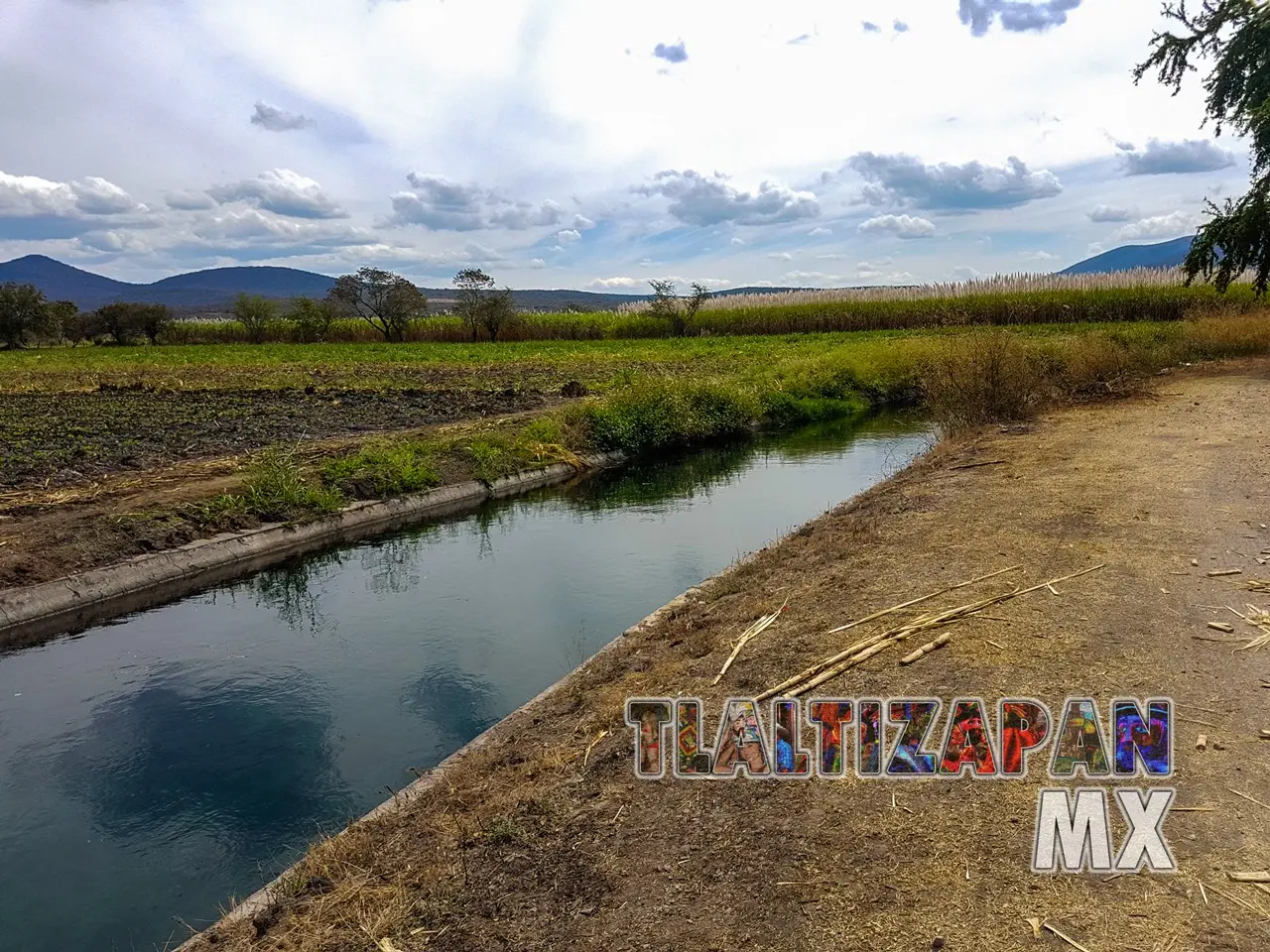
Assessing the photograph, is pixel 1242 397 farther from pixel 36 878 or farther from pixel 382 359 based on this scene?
pixel 382 359

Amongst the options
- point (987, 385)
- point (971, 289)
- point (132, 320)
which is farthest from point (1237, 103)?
point (132, 320)

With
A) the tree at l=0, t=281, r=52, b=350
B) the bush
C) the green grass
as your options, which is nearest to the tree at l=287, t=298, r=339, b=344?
the tree at l=0, t=281, r=52, b=350

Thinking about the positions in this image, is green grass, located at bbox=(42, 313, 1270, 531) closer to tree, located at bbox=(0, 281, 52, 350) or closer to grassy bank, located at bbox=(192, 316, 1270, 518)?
grassy bank, located at bbox=(192, 316, 1270, 518)

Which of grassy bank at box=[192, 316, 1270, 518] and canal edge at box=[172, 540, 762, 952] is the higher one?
grassy bank at box=[192, 316, 1270, 518]

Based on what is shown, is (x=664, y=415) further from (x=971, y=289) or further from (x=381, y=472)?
(x=971, y=289)

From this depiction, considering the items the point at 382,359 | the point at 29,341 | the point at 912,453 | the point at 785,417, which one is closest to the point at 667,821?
the point at 912,453

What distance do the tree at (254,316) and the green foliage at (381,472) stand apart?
5136 cm

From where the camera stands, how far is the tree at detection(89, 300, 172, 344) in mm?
55969

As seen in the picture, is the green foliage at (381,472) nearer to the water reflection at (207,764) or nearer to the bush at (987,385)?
the water reflection at (207,764)

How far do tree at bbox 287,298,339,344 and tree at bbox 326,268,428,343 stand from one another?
0.97 metres

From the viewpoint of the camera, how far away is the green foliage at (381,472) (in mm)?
12312

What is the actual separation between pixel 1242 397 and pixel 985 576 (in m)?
11.9

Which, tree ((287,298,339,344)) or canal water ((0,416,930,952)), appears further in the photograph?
tree ((287,298,339,344))

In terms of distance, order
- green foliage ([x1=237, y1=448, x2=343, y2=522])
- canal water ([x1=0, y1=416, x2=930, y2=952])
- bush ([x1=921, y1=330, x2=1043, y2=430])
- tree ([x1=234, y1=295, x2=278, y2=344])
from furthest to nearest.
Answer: tree ([x1=234, y1=295, x2=278, y2=344])
bush ([x1=921, y1=330, x2=1043, y2=430])
green foliage ([x1=237, y1=448, x2=343, y2=522])
canal water ([x1=0, y1=416, x2=930, y2=952])
